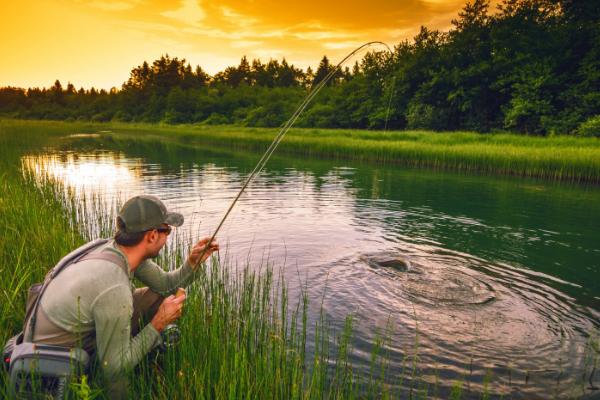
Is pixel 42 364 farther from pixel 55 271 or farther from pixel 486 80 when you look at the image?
pixel 486 80

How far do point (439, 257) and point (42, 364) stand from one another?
7.93 metres

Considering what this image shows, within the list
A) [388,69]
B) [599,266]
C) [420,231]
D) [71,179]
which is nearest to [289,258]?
[420,231]

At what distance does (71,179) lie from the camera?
58.5 ft

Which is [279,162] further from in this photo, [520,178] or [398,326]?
[398,326]

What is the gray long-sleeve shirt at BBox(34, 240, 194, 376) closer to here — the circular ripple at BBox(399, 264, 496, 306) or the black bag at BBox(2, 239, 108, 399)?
the black bag at BBox(2, 239, 108, 399)

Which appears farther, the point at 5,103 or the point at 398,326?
the point at 5,103

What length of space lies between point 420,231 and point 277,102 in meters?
71.4

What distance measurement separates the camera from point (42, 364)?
100 inches

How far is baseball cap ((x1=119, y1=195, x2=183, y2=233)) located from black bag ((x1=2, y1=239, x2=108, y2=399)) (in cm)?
38

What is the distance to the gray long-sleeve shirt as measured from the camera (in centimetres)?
256

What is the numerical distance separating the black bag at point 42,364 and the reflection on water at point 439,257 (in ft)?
11.1

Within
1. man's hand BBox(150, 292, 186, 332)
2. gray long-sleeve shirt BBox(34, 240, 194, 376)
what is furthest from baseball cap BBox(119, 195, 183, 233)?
man's hand BBox(150, 292, 186, 332)

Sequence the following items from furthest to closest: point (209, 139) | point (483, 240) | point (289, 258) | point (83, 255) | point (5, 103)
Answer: point (5, 103) < point (209, 139) < point (483, 240) < point (289, 258) < point (83, 255)

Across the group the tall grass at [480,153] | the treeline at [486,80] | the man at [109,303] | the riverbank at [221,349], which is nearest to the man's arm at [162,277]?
the riverbank at [221,349]
